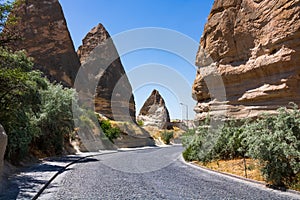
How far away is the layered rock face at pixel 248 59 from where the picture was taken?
9.96 meters

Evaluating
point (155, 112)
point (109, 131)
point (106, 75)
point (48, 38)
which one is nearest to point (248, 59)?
point (109, 131)

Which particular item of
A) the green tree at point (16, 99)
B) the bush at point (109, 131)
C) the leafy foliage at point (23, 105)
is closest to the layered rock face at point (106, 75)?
the bush at point (109, 131)

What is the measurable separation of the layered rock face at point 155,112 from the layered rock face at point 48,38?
37.2 m

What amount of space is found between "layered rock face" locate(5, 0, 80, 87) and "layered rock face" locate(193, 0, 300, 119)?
142 feet

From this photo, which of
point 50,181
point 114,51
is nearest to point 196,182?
point 50,181

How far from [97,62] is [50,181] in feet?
219

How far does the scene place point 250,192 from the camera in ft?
24.1

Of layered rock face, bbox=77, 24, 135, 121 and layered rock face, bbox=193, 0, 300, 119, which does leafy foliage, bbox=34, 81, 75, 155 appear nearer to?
layered rock face, bbox=193, 0, 300, 119

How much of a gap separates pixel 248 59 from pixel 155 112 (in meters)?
86.4

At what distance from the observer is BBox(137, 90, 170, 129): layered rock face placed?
3467 inches

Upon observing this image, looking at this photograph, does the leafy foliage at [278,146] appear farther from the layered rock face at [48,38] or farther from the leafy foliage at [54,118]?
the layered rock face at [48,38]

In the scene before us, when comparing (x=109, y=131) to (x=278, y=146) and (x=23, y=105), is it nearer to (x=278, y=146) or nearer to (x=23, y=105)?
(x=23, y=105)

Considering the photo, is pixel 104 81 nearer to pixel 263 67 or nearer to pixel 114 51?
pixel 114 51

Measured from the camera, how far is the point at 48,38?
182 ft
